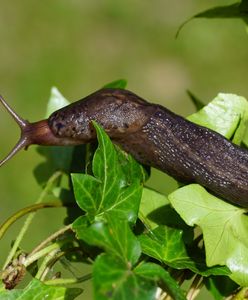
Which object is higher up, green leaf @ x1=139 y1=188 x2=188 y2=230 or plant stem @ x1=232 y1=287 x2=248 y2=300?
green leaf @ x1=139 y1=188 x2=188 y2=230

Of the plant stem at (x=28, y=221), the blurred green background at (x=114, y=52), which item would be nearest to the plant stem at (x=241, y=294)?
the plant stem at (x=28, y=221)

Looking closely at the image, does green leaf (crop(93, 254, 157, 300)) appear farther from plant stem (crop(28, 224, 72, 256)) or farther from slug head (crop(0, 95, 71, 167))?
slug head (crop(0, 95, 71, 167))

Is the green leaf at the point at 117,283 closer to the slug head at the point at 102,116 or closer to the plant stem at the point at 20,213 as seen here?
the plant stem at the point at 20,213

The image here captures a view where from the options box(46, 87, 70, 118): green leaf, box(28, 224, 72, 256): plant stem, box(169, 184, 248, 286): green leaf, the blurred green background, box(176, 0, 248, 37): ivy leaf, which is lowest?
the blurred green background

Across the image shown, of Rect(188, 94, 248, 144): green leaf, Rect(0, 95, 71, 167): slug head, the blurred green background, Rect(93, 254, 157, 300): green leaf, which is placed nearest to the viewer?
Rect(93, 254, 157, 300): green leaf

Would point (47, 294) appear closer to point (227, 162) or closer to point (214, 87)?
point (227, 162)

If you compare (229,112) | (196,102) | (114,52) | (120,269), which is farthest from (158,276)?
(114,52)

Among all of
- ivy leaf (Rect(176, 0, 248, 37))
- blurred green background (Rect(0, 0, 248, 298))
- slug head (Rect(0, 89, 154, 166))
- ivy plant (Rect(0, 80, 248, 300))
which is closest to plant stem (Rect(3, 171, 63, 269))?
ivy plant (Rect(0, 80, 248, 300))
